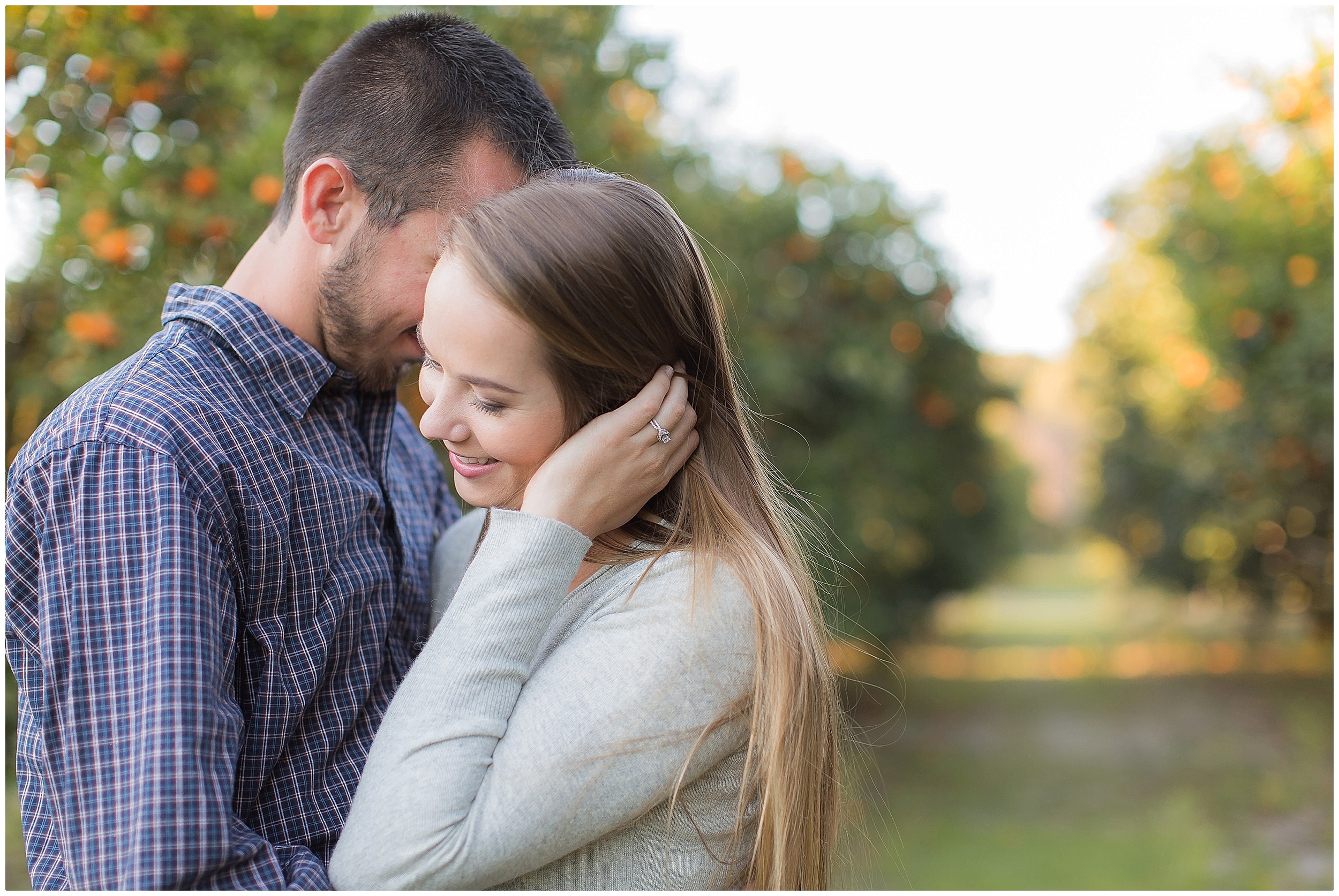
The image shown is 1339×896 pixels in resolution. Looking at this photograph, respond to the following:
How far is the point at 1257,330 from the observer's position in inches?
232

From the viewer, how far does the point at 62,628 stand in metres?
1.30

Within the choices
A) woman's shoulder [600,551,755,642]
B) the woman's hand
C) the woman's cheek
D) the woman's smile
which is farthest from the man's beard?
woman's shoulder [600,551,755,642]

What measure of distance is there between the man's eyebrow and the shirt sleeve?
0.44 meters

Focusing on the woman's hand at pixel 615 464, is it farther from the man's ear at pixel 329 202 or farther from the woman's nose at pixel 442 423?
the man's ear at pixel 329 202

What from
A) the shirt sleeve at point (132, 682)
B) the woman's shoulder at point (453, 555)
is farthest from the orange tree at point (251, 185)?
the shirt sleeve at point (132, 682)

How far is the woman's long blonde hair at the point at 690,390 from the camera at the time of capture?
1521 millimetres

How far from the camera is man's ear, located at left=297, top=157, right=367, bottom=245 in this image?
182 centimetres

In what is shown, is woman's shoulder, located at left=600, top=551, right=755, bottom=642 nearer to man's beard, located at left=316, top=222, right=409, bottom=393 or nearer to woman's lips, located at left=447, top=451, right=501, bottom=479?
woman's lips, located at left=447, top=451, right=501, bottom=479

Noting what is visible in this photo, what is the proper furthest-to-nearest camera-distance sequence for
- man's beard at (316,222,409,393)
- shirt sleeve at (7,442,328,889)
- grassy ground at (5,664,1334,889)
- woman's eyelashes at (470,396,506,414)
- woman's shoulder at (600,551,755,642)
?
1. grassy ground at (5,664,1334,889)
2. man's beard at (316,222,409,393)
3. woman's eyelashes at (470,396,506,414)
4. woman's shoulder at (600,551,755,642)
5. shirt sleeve at (7,442,328,889)

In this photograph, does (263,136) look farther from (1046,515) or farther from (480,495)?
(1046,515)

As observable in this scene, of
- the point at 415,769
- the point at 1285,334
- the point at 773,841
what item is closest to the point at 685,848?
the point at 773,841

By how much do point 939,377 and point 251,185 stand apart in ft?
18.7

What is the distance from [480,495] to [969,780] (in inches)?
305

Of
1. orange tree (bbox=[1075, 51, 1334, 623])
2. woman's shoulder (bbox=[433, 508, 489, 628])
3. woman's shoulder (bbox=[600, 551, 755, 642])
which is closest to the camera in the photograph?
woman's shoulder (bbox=[600, 551, 755, 642])
